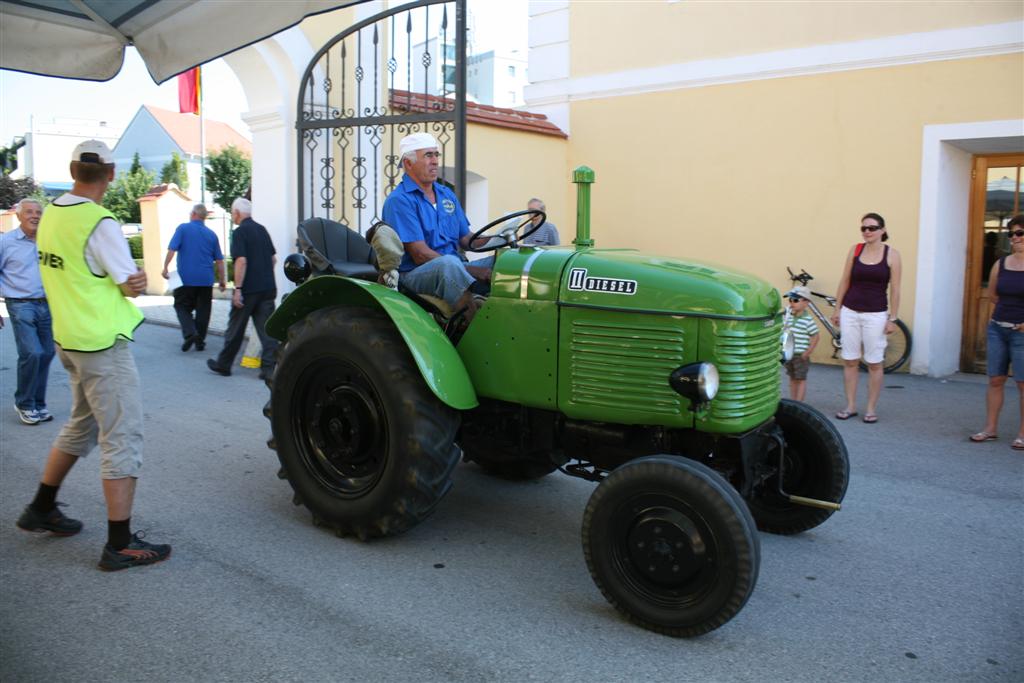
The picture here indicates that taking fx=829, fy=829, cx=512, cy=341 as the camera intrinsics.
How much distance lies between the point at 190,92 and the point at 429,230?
827 inches

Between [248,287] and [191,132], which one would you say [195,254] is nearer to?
[248,287]

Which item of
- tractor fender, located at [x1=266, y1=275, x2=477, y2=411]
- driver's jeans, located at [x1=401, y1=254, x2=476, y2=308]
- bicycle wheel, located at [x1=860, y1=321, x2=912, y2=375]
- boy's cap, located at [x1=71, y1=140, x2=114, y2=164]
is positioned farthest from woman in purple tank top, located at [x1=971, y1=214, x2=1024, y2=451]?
boy's cap, located at [x1=71, y1=140, x2=114, y2=164]

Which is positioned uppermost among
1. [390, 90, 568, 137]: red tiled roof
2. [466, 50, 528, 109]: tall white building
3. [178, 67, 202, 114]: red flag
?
[466, 50, 528, 109]: tall white building

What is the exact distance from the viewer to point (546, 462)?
421 cm

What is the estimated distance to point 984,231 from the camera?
9438mm

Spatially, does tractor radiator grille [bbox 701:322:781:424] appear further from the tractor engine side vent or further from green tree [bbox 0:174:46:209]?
green tree [bbox 0:174:46:209]

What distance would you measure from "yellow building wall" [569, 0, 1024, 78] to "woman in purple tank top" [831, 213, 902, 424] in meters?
3.41

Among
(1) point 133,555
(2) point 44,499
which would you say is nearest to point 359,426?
(1) point 133,555

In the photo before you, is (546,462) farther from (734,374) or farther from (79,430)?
(79,430)

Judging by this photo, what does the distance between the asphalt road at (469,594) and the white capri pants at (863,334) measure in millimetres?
1650

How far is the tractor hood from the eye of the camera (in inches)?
131

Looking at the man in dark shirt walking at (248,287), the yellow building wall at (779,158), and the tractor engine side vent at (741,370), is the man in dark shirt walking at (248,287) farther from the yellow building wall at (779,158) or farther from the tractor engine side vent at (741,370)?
the tractor engine side vent at (741,370)

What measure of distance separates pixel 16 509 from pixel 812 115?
28.8 ft

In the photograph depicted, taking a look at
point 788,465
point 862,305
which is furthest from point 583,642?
point 862,305
